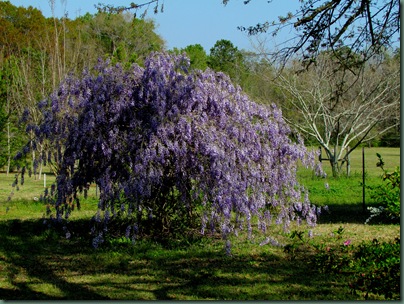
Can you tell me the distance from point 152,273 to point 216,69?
11.2 metres

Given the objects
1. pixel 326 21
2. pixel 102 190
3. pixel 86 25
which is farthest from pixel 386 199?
pixel 86 25

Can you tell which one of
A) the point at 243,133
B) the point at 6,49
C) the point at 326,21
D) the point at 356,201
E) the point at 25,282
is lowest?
the point at 25,282

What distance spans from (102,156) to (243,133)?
60.9 inches

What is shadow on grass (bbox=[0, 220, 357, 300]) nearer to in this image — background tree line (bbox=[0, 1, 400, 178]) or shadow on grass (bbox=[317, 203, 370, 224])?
shadow on grass (bbox=[317, 203, 370, 224])

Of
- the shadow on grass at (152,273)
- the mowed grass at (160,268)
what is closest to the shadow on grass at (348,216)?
the mowed grass at (160,268)

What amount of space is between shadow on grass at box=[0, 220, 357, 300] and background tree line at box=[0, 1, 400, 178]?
569 cm

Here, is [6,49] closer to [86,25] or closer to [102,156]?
[86,25]

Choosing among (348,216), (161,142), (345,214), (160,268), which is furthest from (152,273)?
(345,214)

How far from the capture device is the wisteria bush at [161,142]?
5949 millimetres

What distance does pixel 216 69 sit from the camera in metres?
15.9

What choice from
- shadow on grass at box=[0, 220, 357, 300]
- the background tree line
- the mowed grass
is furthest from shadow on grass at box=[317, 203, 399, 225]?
shadow on grass at box=[0, 220, 357, 300]

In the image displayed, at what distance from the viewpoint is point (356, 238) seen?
264 inches

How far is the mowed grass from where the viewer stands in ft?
15.4

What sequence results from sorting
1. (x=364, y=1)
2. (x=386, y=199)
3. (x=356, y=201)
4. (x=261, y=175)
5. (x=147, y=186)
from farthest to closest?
(x=356, y=201) → (x=261, y=175) → (x=147, y=186) → (x=386, y=199) → (x=364, y=1)
